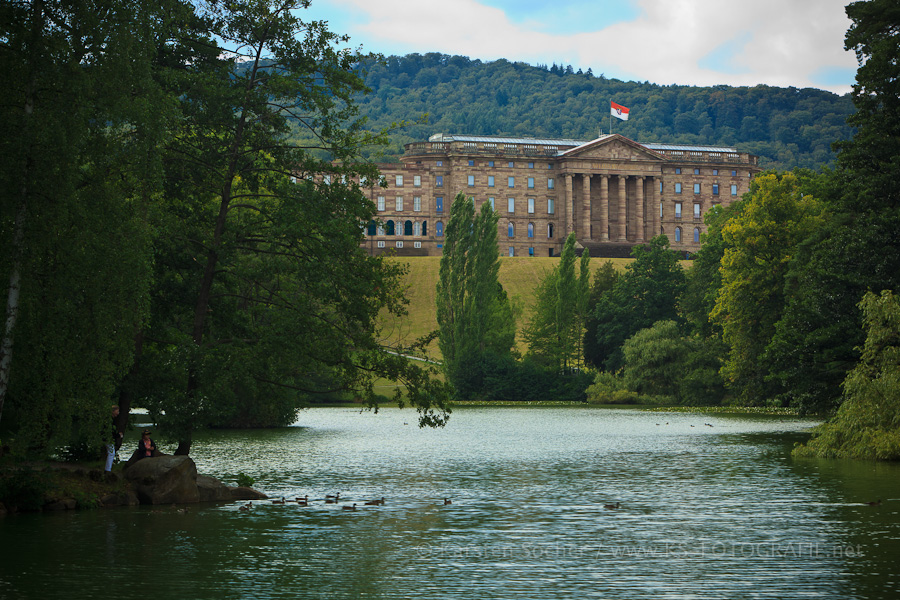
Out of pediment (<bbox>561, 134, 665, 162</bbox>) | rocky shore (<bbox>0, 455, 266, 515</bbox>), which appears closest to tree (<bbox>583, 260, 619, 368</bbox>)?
pediment (<bbox>561, 134, 665, 162</bbox>)

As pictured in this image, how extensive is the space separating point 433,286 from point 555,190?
43.4 metres

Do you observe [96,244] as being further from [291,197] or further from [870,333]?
[870,333]

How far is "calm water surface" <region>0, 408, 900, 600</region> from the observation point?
47.6 feet

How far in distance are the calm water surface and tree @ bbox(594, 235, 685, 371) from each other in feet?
144

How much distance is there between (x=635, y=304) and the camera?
261 ft

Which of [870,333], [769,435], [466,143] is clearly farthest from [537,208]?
[870,333]

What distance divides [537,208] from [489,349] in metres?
67.9

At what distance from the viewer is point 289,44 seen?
25.7 meters

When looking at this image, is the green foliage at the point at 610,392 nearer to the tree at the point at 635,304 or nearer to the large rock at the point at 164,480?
the tree at the point at 635,304

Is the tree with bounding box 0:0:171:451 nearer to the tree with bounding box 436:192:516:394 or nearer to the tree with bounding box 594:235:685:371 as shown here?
the tree with bounding box 436:192:516:394

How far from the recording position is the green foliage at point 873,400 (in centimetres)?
3002

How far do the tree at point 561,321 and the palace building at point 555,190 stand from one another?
52.2 metres

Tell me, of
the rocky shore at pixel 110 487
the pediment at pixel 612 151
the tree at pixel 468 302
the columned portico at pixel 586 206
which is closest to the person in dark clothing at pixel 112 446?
the rocky shore at pixel 110 487

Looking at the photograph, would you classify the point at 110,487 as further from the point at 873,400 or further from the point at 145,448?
the point at 873,400
